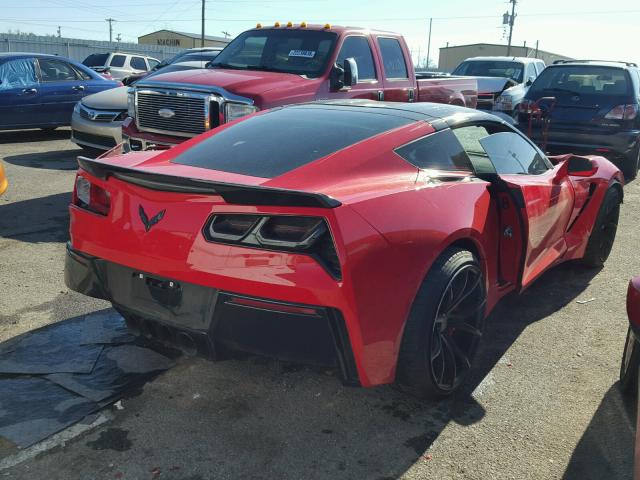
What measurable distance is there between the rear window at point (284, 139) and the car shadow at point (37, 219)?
274cm

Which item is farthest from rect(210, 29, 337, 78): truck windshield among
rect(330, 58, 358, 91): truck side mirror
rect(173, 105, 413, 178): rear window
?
rect(173, 105, 413, 178): rear window

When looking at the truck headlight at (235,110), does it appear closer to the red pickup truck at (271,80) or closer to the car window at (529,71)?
the red pickup truck at (271,80)

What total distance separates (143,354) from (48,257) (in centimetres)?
205

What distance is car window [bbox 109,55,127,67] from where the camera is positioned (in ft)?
71.8

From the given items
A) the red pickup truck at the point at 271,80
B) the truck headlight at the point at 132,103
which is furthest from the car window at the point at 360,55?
the truck headlight at the point at 132,103

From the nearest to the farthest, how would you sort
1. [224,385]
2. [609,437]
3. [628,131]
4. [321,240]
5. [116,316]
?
[321,240] < [609,437] < [224,385] < [116,316] < [628,131]

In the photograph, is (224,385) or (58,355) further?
(58,355)

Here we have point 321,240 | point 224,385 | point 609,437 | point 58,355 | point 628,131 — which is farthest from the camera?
point 628,131

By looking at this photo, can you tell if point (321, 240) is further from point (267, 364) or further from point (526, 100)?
point (526, 100)

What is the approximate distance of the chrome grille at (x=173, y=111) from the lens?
6.50 metres

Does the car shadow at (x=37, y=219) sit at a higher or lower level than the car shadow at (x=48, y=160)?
lower

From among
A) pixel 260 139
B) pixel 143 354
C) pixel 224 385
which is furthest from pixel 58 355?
pixel 260 139

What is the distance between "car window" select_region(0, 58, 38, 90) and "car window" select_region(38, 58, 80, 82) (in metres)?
0.18

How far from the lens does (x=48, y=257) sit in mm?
5117
